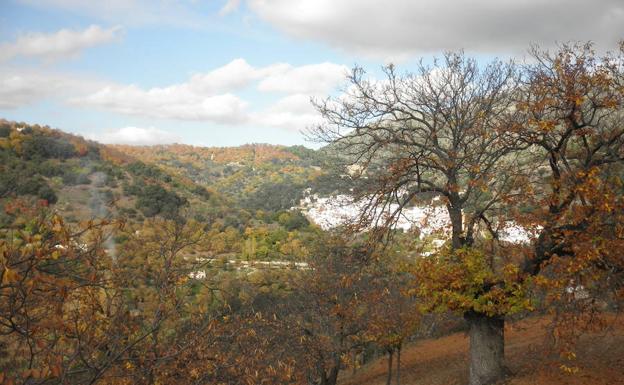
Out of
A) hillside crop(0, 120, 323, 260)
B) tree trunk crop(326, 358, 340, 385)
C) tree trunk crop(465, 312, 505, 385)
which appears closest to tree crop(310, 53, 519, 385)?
tree trunk crop(465, 312, 505, 385)

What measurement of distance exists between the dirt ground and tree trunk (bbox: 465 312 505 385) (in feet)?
1.11

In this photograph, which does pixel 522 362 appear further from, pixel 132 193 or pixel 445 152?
pixel 132 193

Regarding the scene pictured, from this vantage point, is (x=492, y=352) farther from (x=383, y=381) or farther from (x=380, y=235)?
(x=383, y=381)

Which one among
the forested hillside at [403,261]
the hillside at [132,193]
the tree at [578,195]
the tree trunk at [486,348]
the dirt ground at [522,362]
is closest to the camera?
the forested hillside at [403,261]

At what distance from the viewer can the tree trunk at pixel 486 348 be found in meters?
11.4

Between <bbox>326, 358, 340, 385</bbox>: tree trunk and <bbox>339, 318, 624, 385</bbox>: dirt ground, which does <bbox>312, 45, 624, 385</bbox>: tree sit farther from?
<bbox>326, 358, 340, 385</bbox>: tree trunk

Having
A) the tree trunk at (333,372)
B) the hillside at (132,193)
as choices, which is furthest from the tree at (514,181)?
the hillside at (132,193)

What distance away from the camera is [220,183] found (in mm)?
124562

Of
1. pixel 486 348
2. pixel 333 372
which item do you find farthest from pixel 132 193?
pixel 486 348

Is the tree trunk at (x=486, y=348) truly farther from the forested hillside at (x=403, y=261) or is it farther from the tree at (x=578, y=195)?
the tree at (x=578, y=195)

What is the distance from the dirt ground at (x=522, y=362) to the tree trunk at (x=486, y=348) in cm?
34

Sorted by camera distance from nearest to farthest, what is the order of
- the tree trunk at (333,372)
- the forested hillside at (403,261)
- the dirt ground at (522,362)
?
1. the forested hillside at (403,261)
2. the dirt ground at (522,362)
3. the tree trunk at (333,372)

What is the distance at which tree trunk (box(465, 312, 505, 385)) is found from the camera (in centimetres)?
1139

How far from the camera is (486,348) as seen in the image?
11.5m
